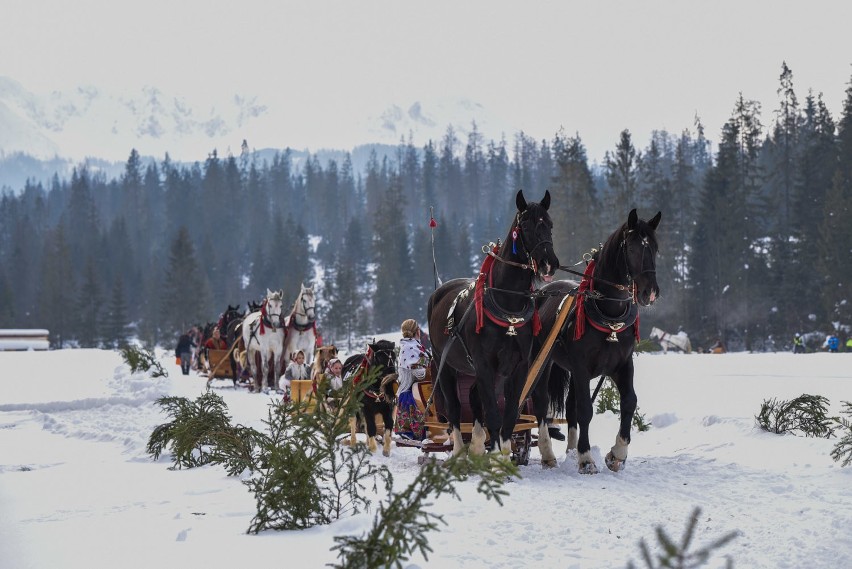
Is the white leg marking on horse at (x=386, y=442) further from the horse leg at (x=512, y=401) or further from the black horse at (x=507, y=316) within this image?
the horse leg at (x=512, y=401)

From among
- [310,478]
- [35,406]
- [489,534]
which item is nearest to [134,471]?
[310,478]

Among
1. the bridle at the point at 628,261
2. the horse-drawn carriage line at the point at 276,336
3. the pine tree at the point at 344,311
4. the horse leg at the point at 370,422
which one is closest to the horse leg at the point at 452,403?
the horse leg at the point at 370,422

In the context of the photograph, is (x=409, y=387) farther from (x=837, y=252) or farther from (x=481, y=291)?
(x=837, y=252)

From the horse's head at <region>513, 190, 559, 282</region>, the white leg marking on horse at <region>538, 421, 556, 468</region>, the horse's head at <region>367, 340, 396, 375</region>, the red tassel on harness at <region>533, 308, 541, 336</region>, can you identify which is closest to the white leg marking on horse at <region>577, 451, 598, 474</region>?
the white leg marking on horse at <region>538, 421, 556, 468</region>

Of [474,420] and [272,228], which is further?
[272,228]

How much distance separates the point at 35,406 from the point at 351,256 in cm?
8810

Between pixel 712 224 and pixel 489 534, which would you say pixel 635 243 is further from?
pixel 712 224

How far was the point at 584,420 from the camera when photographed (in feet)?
30.6

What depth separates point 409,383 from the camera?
1143 cm

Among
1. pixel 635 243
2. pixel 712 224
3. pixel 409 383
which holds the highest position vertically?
pixel 712 224

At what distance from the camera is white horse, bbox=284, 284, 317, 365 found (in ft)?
75.0

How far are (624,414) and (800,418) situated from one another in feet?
10.8

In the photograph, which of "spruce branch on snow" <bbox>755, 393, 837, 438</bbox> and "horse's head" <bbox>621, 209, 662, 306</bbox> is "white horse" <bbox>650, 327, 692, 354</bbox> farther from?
"horse's head" <bbox>621, 209, 662, 306</bbox>

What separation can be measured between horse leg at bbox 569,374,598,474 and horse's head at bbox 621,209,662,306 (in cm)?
103
